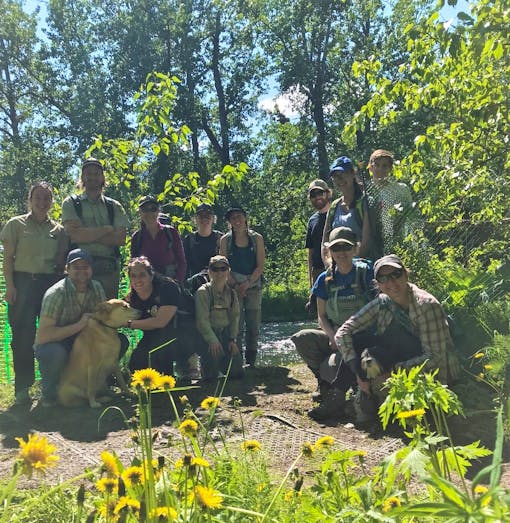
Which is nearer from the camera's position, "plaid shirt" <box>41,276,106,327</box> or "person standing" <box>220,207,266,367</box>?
"plaid shirt" <box>41,276,106,327</box>

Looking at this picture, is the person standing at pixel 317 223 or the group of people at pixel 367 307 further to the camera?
the person standing at pixel 317 223

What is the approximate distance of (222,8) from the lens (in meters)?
21.5

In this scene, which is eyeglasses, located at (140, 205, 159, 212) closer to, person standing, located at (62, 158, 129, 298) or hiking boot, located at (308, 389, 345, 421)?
person standing, located at (62, 158, 129, 298)

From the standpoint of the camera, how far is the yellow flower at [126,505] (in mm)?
1226

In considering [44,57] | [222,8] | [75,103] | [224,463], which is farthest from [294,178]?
[224,463]

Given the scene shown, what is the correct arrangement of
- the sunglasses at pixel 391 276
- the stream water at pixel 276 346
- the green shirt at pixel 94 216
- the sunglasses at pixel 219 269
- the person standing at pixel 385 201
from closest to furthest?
1. the sunglasses at pixel 391 276
2. the person standing at pixel 385 201
3. the green shirt at pixel 94 216
4. the sunglasses at pixel 219 269
5. the stream water at pixel 276 346

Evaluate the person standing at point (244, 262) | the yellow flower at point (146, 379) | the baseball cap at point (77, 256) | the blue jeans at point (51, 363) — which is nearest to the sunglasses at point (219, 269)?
the person standing at point (244, 262)

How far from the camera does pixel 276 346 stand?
10.3 m

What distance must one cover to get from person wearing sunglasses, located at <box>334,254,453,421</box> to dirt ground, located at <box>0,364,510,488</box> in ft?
1.09

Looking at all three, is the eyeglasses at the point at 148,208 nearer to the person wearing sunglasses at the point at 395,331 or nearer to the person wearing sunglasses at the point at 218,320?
the person wearing sunglasses at the point at 218,320

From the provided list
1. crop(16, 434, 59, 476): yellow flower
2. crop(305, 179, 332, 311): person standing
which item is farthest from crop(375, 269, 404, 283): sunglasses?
crop(16, 434, 59, 476): yellow flower

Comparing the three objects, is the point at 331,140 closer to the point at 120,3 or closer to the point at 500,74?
the point at 120,3

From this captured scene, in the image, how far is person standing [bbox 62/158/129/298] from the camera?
4.98m

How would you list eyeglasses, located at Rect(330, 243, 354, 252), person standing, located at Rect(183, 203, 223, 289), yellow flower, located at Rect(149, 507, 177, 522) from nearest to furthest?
yellow flower, located at Rect(149, 507, 177, 522) → eyeglasses, located at Rect(330, 243, 354, 252) → person standing, located at Rect(183, 203, 223, 289)
